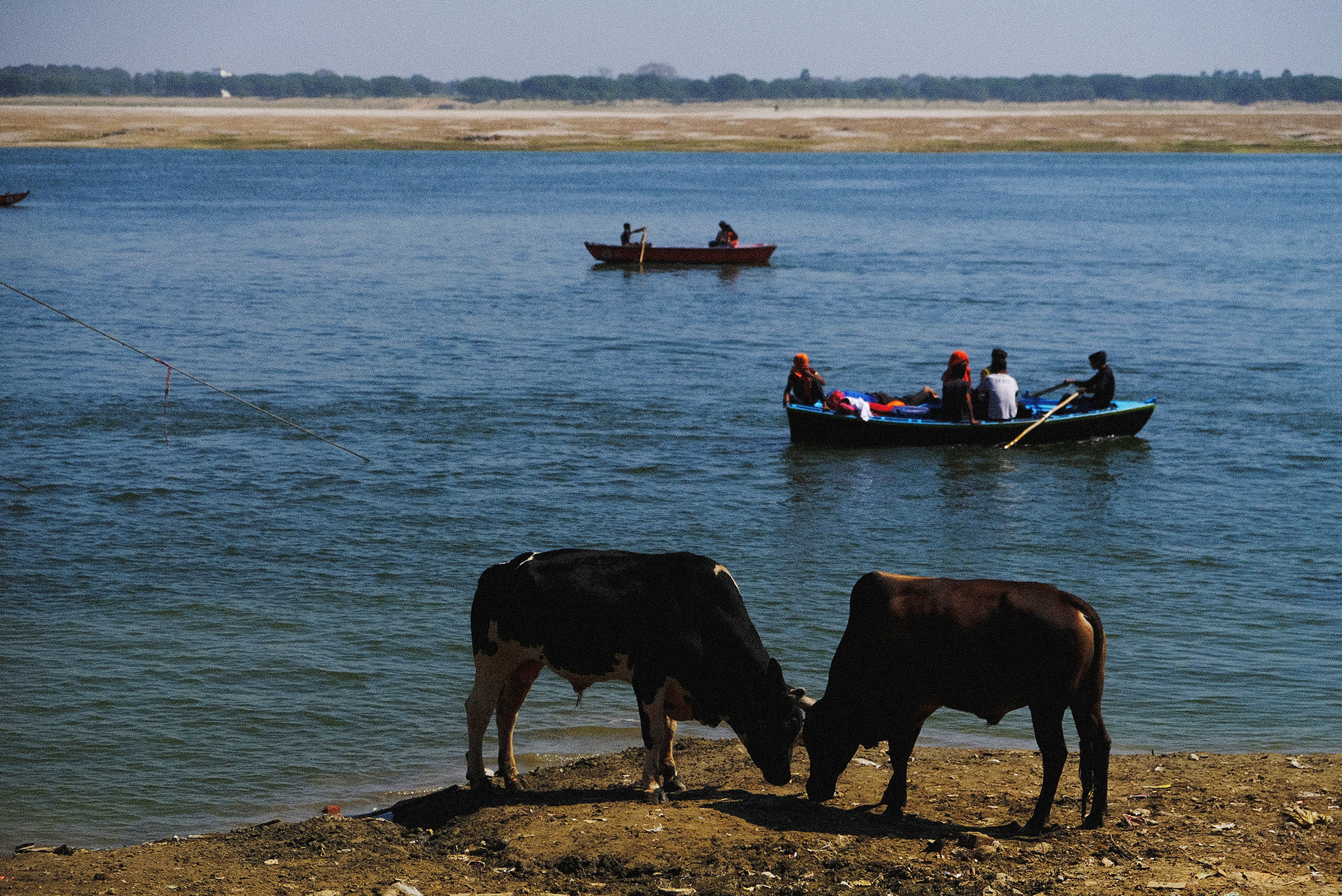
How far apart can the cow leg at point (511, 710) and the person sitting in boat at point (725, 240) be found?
39508 millimetres

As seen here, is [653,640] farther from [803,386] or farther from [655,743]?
[803,386]

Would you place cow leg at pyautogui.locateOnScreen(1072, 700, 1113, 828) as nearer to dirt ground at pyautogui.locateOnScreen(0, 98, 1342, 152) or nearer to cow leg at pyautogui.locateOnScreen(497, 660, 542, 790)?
cow leg at pyautogui.locateOnScreen(497, 660, 542, 790)

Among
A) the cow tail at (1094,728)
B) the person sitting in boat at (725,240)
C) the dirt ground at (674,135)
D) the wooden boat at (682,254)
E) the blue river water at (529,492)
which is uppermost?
the dirt ground at (674,135)

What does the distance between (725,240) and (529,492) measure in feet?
100

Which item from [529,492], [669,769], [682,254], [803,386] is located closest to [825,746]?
[669,769]

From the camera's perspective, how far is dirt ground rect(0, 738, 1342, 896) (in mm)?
7387

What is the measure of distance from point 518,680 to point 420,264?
4294cm

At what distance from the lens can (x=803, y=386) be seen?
2194cm

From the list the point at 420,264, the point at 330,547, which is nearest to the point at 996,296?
the point at 420,264

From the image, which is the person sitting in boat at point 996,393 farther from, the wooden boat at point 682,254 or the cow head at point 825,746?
the wooden boat at point 682,254

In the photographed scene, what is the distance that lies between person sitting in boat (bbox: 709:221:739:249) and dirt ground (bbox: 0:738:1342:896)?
39.5 meters

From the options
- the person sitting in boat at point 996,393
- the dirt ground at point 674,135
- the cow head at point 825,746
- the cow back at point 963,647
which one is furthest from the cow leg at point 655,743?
the dirt ground at point 674,135

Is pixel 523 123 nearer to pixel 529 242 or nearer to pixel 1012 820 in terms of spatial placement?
pixel 529 242

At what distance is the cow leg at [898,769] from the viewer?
8.33 metres
